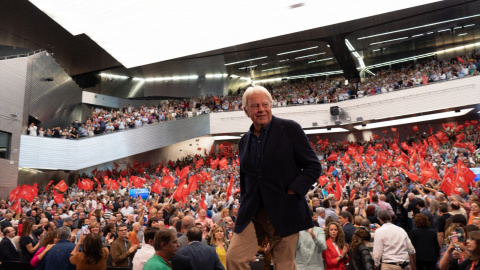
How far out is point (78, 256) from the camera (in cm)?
444

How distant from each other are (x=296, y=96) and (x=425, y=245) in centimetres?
2569

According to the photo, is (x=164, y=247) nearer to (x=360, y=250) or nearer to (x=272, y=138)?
(x=272, y=138)

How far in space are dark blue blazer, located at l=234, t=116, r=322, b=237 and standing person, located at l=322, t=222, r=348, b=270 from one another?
143 inches

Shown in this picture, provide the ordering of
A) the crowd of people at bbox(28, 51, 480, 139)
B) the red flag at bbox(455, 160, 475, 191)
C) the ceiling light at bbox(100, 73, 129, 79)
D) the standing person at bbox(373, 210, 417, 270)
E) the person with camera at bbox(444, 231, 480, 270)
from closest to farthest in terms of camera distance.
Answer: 1. the person with camera at bbox(444, 231, 480, 270)
2. the standing person at bbox(373, 210, 417, 270)
3. the red flag at bbox(455, 160, 475, 191)
4. the crowd of people at bbox(28, 51, 480, 139)
5. the ceiling light at bbox(100, 73, 129, 79)

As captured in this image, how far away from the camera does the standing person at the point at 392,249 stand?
5.23 m

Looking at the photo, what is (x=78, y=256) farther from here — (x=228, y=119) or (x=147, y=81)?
(x=147, y=81)

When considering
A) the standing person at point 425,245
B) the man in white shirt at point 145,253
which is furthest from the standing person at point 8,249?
the standing person at point 425,245

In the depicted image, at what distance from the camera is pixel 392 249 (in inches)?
207

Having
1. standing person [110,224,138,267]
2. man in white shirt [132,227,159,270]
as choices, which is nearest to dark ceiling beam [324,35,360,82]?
standing person [110,224,138,267]

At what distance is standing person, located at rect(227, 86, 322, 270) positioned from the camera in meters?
2.29

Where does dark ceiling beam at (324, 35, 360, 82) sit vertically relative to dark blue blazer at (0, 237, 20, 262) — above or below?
above

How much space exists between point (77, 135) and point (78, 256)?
2283 centimetres

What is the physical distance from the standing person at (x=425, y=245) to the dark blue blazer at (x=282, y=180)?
4251 mm

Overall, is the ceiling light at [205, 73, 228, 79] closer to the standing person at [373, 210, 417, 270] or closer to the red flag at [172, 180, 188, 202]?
the red flag at [172, 180, 188, 202]
